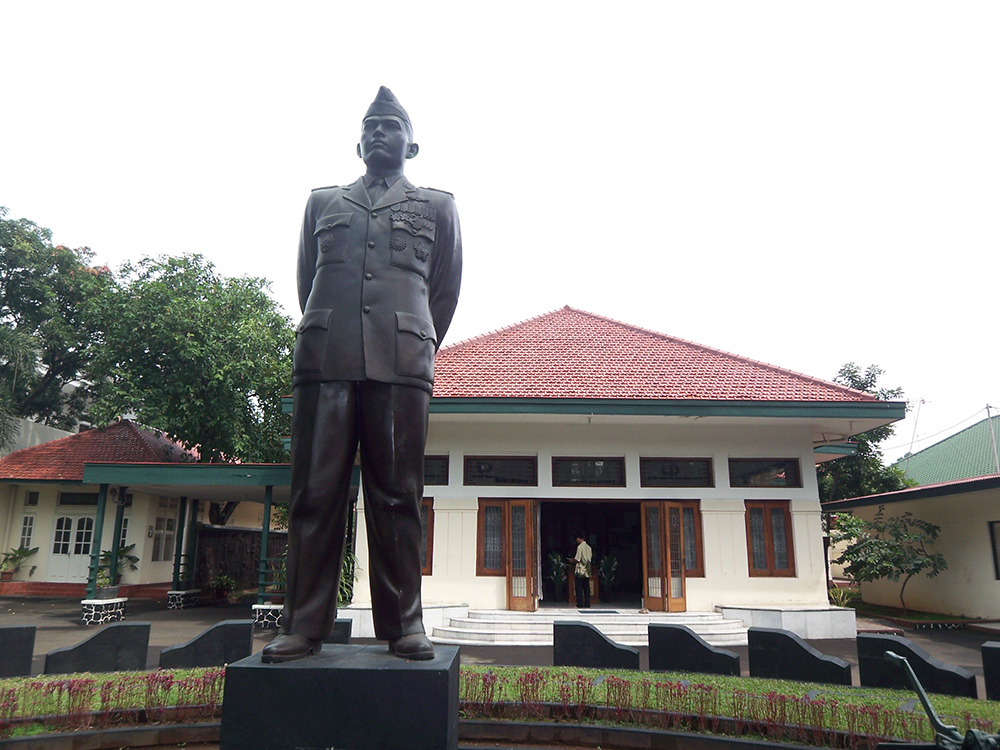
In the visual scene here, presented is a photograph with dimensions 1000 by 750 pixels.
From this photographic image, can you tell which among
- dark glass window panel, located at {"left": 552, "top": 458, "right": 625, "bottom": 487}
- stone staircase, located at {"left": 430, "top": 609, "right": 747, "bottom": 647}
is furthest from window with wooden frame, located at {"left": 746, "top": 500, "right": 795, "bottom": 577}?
dark glass window panel, located at {"left": 552, "top": 458, "right": 625, "bottom": 487}

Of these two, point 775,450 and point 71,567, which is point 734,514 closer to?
point 775,450

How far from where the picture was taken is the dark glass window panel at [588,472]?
13148 millimetres

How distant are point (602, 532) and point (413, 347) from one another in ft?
52.0

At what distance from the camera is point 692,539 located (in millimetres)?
12961

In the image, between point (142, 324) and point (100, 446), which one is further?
point (100, 446)

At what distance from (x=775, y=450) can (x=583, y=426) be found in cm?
372

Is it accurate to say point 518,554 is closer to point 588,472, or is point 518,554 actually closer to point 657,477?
point 588,472

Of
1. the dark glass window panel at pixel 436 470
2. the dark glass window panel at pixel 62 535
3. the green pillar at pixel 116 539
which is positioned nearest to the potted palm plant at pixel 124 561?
the dark glass window panel at pixel 62 535

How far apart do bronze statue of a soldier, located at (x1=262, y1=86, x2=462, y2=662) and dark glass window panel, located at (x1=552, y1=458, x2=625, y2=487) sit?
9.57 metres

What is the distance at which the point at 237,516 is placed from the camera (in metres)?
27.1

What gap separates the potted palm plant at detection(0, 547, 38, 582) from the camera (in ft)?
66.6

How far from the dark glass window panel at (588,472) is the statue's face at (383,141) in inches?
382

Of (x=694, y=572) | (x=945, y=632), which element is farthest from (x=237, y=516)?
(x=945, y=632)

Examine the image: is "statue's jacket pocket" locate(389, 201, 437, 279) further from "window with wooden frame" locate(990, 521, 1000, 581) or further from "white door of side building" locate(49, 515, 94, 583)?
"white door of side building" locate(49, 515, 94, 583)
